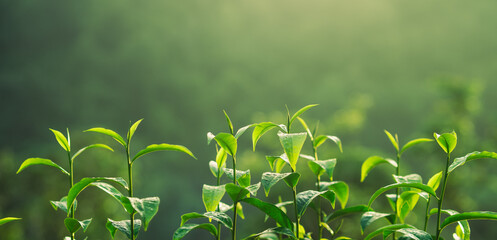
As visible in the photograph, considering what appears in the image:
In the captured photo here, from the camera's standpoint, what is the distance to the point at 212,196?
1.01ft

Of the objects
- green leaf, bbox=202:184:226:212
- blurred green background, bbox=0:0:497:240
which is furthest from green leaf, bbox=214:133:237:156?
blurred green background, bbox=0:0:497:240

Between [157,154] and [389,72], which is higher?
[389,72]

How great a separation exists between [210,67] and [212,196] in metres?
18.9

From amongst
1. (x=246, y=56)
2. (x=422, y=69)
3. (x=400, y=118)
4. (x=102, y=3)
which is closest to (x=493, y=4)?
(x=422, y=69)

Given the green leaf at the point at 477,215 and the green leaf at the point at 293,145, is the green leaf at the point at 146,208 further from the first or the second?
the green leaf at the point at 477,215

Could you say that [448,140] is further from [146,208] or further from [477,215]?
[146,208]

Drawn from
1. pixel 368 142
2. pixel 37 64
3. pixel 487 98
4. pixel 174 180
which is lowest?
pixel 174 180

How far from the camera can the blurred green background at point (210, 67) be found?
15047 millimetres

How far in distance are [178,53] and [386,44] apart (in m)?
9.11

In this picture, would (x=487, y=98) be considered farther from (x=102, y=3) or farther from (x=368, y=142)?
(x=102, y=3)

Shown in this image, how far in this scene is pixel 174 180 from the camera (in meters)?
14.5

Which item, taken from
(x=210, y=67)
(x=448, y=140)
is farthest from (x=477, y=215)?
(x=210, y=67)

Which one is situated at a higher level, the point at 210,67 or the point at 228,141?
the point at 228,141

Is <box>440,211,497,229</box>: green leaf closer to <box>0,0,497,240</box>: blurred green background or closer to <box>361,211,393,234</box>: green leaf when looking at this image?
<box>361,211,393,234</box>: green leaf
